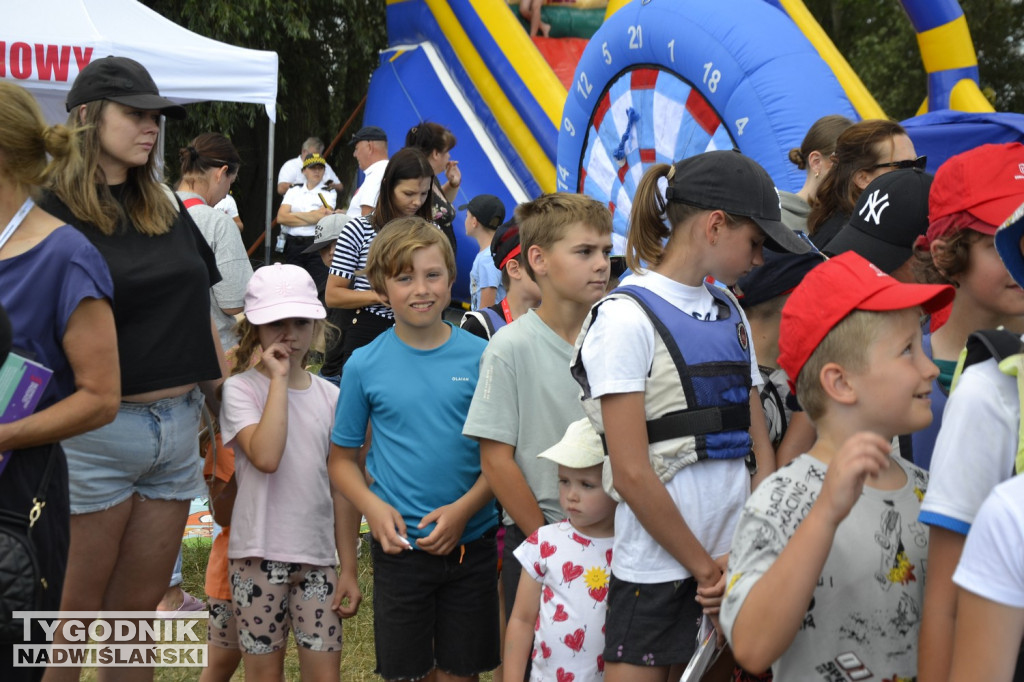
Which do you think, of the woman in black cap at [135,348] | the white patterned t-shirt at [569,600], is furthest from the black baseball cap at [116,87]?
the white patterned t-shirt at [569,600]

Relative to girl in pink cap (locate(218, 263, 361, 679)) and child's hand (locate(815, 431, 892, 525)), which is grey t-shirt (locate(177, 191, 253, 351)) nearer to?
girl in pink cap (locate(218, 263, 361, 679))

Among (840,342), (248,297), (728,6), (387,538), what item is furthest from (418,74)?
(840,342)

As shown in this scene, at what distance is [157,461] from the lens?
2.97 m

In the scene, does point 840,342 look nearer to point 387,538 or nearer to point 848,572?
point 848,572

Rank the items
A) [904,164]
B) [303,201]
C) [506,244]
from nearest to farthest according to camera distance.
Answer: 1. [904,164]
2. [506,244]
3. [303,201]

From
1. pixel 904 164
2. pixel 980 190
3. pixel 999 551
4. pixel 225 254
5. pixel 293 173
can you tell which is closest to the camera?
pixel 999 551

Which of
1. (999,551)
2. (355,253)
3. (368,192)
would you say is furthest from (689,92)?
(999,551)

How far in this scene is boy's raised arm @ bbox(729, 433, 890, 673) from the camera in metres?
1.66

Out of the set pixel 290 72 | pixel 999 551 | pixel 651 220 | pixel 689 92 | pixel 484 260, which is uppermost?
pixel 290 72

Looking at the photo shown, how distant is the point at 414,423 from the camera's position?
3.05m

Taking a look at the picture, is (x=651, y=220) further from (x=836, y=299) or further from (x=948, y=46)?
(x=948, y=46)

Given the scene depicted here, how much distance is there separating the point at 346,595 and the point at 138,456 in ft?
2.35

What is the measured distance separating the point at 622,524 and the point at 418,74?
853 centimetres

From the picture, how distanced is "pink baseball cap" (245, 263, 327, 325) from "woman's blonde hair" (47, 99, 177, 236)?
0.37 meters
